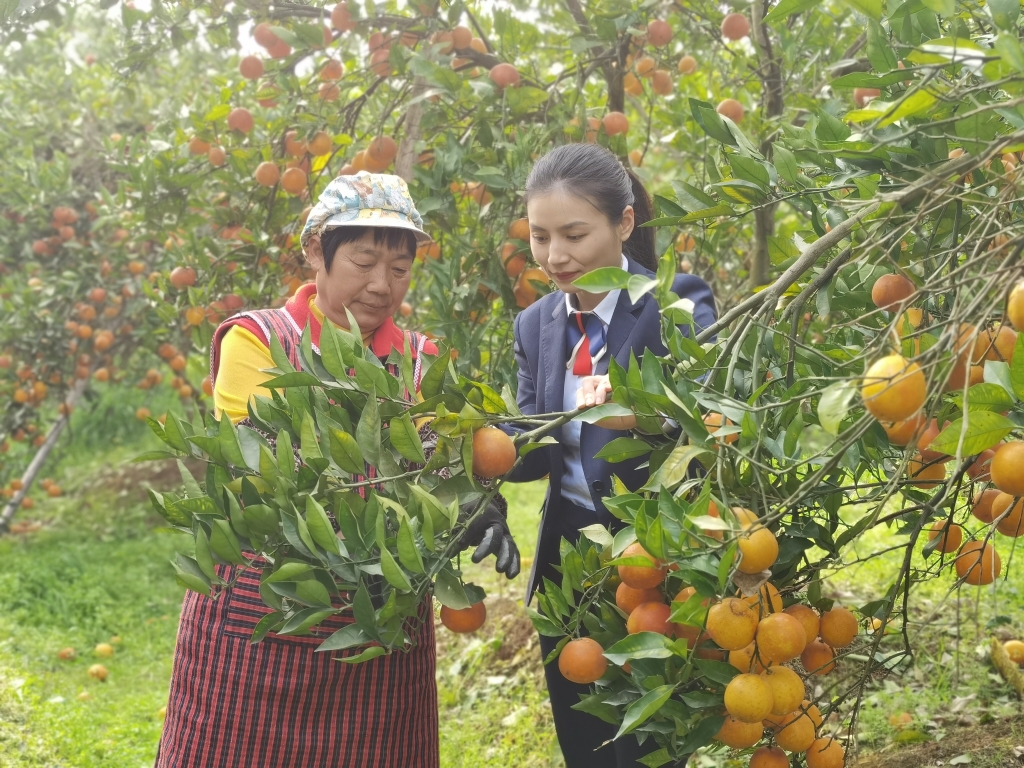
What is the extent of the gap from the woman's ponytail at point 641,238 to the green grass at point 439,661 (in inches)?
32.2

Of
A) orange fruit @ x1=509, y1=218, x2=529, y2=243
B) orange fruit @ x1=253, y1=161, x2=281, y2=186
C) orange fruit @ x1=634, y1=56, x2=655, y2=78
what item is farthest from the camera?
orange fruit @ x1=634, y1=56, x2=655, y2=78

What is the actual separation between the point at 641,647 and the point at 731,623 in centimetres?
13

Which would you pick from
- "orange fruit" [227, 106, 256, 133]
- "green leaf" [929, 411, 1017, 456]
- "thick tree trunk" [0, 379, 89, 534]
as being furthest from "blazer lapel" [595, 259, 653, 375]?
"thick tree trunk" [0, 379, 89, 534]

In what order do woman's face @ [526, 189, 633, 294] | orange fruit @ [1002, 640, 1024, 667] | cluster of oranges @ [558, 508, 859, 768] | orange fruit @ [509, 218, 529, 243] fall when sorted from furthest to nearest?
orange fruit @ [509, 218, 529, 243] < orange fruit @ [1002, 640, 1024, 667] < woman's face @ [526, 189, 633, 294] < cluster of oranges @ [558, 508, 859, 768]

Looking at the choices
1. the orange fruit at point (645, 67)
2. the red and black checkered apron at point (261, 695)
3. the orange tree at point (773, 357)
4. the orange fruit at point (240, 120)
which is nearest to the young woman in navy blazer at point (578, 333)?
the orange tree at point (773, 357)

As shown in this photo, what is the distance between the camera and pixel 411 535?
4.05 ft

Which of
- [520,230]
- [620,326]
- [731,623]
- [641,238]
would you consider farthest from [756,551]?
[520,230]

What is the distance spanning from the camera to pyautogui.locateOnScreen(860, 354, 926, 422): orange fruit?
3.02ft

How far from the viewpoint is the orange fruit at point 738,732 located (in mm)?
1237

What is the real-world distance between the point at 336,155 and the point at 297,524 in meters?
2.29

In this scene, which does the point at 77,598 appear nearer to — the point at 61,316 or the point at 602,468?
the point at 61,316

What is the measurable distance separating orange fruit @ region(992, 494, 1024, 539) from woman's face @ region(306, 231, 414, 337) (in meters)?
1.14

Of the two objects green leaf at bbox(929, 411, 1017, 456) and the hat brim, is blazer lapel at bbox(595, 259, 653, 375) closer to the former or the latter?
the hat brim

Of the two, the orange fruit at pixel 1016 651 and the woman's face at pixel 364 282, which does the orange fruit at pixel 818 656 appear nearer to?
the woman's face at pixel 364 282
